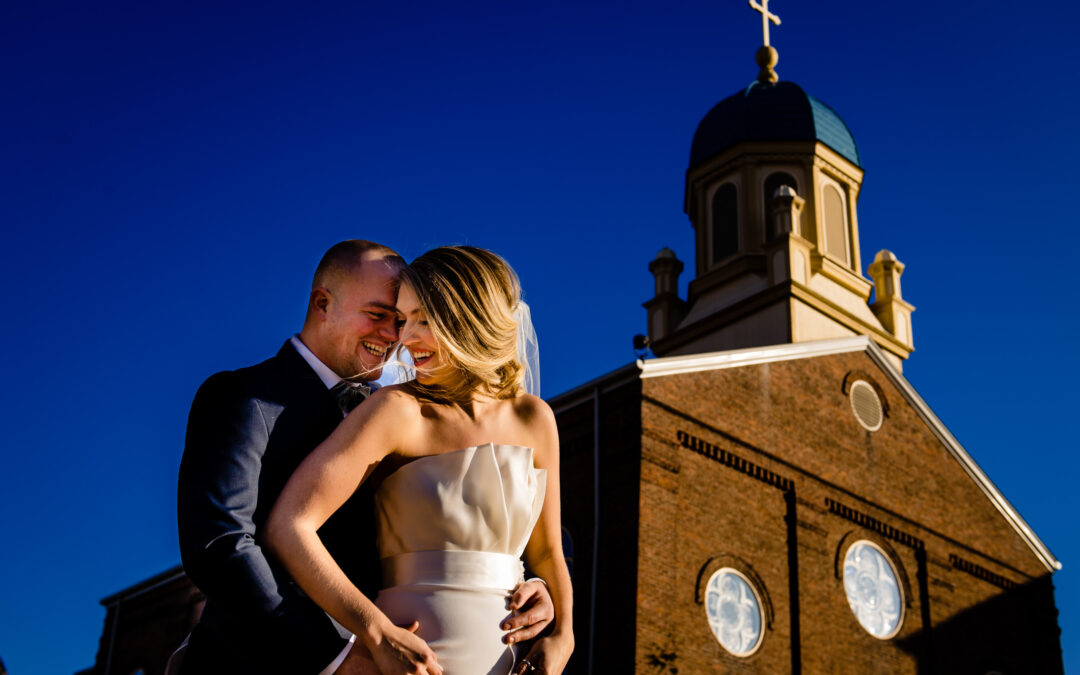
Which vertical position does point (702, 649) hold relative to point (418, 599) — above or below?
above

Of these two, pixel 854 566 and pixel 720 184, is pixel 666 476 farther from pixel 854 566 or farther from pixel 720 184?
pixel 720 184

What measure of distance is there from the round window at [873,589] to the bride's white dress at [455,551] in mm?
15192

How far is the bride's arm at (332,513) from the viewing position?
92.8 inches

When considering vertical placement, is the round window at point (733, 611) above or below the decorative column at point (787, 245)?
below

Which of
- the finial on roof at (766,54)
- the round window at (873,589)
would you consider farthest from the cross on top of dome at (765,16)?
the round window at (873,589)

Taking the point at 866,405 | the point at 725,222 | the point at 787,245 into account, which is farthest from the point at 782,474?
the point at 725,222

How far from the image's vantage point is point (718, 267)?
72.0 ft

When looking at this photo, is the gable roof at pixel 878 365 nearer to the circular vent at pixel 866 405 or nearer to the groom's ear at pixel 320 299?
the circular vent at pixel 866 405

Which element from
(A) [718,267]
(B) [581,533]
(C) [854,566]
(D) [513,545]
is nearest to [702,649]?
(B) [581,533]

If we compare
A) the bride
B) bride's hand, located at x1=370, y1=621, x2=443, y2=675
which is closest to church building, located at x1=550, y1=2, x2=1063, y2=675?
the bride

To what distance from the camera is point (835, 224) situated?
22.9 metres

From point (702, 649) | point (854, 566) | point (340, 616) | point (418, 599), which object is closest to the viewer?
point (340, 616)

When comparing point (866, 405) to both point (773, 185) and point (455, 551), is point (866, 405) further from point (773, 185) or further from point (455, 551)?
point (455, 551)

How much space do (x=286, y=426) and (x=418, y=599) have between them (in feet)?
1.88
